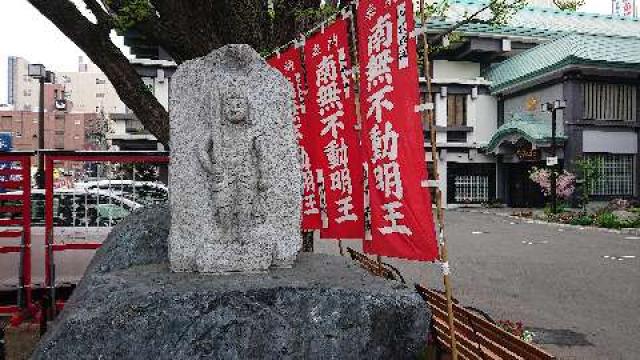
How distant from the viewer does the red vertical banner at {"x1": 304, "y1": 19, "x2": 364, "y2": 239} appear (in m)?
6.20

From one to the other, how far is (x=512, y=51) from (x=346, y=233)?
31615mm

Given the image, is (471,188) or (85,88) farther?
(85,88)

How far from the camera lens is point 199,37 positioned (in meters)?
7.98

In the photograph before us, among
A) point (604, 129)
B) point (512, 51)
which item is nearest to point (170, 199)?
point (604, 129)

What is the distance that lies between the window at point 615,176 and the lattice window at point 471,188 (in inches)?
287

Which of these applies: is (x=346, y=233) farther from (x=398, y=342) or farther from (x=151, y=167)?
(x=151, y=167)

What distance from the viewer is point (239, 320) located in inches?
167

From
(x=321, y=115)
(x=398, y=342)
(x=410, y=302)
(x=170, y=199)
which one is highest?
(x=321, y=115)

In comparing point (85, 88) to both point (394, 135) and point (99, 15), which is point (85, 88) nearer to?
point (99, 15)

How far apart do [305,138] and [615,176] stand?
2570 cm

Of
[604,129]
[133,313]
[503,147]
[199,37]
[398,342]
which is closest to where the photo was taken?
[133,313]

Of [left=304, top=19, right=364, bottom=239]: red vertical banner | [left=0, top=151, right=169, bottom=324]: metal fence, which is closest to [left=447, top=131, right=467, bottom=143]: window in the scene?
[left=0, top=151, right=169, bottom=324]: metal fence

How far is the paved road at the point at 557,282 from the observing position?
6.86 metres

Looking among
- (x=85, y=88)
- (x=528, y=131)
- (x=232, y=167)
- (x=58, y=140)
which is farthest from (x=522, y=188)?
(x=85, y=88)
